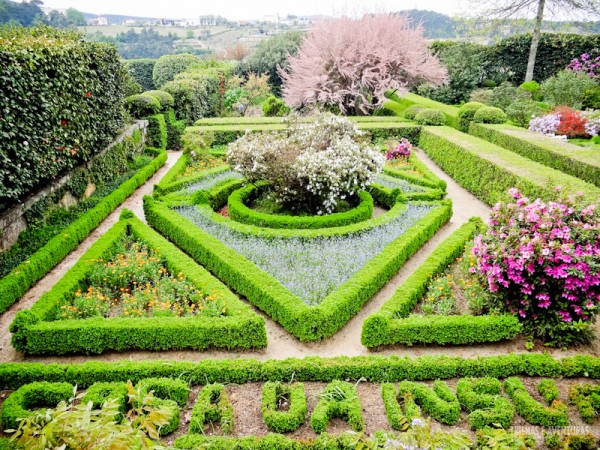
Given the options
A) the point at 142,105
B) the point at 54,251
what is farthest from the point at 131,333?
the point at 142,105

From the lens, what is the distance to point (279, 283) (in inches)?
281

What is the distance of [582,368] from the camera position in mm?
→ 5570

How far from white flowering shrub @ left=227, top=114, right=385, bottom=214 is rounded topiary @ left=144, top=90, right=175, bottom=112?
384 inches

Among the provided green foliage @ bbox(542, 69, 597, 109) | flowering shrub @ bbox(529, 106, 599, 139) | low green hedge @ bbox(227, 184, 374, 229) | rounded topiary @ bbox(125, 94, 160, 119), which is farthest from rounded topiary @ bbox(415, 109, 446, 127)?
rounded topiary @ bbox(125, 94, 160, 119)

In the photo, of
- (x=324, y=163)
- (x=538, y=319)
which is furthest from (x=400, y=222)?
(x=538, y=319)

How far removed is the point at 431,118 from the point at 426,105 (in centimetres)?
406

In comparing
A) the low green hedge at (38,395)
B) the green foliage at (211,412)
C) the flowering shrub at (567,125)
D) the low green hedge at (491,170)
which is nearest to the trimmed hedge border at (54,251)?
the low green hedge at (38,395)

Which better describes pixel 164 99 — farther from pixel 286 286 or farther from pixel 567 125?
pixel 567 125

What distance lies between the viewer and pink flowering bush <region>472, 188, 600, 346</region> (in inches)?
236

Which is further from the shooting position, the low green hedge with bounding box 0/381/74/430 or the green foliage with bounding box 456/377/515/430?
the low green hedge with bounding box 0/381/74/430

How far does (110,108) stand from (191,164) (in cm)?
325

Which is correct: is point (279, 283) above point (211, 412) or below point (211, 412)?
above

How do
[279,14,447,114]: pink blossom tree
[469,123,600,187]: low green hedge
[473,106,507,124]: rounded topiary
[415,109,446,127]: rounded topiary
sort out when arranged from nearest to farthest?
[469,123,600,187]: low green hedge, [473,106,507,124]: rounded topiary, [415,109,446,127]: rounded topiary, [279,14,447,114]: pink blossom tree

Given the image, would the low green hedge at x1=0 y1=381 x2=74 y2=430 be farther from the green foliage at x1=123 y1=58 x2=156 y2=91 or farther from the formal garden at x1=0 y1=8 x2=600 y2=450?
the green foliage at x1=123 y1=58 x2=156 y2=91
